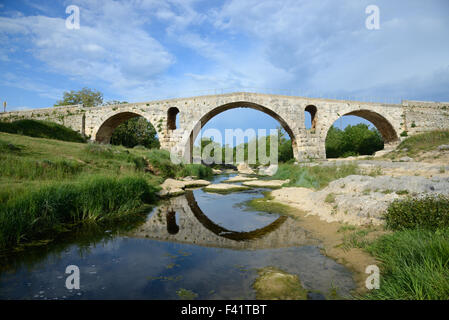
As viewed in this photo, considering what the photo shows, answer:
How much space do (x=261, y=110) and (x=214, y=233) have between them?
22.7 m

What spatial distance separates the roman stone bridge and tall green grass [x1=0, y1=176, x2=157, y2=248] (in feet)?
56.7

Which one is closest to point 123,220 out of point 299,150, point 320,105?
point 299,150

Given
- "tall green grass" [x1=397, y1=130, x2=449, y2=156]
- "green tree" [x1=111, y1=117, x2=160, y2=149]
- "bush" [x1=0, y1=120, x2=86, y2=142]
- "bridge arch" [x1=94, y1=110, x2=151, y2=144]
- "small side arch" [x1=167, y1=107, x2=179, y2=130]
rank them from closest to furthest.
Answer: "bush" [x1=0, y1=120, x2=86, y2=142], "tall green grass" [x1=397, y1=130, x2=449, y2=156], "small side arch" [x1=167, y1=107, x2=179, y2=130], "bridge arch" [x1=94, y1=110, x2=151, y2=144], "green tree" [x1=111, y1=117, x2=160, y2=149]

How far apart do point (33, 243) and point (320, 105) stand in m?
27.0

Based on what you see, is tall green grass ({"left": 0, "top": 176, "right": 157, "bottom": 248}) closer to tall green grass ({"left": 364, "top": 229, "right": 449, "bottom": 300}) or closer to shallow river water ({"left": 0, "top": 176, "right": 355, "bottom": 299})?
shallow river water ({"left": 0, "top": 176, "right": 355, "bottom": 299})

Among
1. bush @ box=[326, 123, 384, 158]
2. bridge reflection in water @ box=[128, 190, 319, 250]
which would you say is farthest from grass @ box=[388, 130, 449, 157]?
bush @ box=[326, 123, 384, 158]

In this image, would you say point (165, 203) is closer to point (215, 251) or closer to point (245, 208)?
point (245, 208)

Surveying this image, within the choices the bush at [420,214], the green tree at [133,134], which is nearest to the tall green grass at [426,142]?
the bush at [420,214]

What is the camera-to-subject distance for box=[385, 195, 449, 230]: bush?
3.65 metres

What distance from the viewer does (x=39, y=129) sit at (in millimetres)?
19750

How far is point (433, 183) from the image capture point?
237 inches

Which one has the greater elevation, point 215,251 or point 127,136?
point 127,136

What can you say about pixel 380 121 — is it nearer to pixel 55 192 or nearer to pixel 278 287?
pixel 278 287
